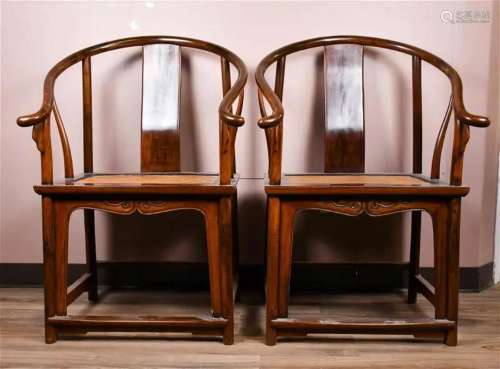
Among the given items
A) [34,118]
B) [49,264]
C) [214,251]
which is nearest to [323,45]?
[214,251]

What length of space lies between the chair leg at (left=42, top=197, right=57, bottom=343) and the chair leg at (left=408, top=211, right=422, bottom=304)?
108 cm

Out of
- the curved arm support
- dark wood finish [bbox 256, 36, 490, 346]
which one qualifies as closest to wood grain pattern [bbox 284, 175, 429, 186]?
dark wood finish [bbox 256, 36, 490, 346]

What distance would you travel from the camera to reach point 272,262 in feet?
4.91

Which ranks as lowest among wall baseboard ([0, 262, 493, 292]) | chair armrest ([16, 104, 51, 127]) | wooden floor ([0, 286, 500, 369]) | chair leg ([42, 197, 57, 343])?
wooden floor ([0, 286, 500, 369])

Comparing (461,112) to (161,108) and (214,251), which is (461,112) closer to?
(214,251)

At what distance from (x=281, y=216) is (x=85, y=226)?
72cm

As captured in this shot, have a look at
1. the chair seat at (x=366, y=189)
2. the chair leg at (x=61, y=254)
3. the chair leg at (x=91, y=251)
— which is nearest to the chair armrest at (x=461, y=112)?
the chair seat at (x=366, y=189)

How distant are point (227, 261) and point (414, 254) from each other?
28.0 inches

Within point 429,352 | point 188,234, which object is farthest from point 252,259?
point 429,352

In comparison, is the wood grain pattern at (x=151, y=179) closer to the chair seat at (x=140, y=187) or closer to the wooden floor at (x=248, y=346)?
the chair seat at (x=140, y=187)

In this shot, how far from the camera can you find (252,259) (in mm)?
2027

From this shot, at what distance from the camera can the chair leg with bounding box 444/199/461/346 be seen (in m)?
1.47

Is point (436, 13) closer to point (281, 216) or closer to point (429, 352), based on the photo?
point (281, 216)

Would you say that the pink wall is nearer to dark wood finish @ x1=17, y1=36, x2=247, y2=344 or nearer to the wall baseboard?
the wall baseboard
